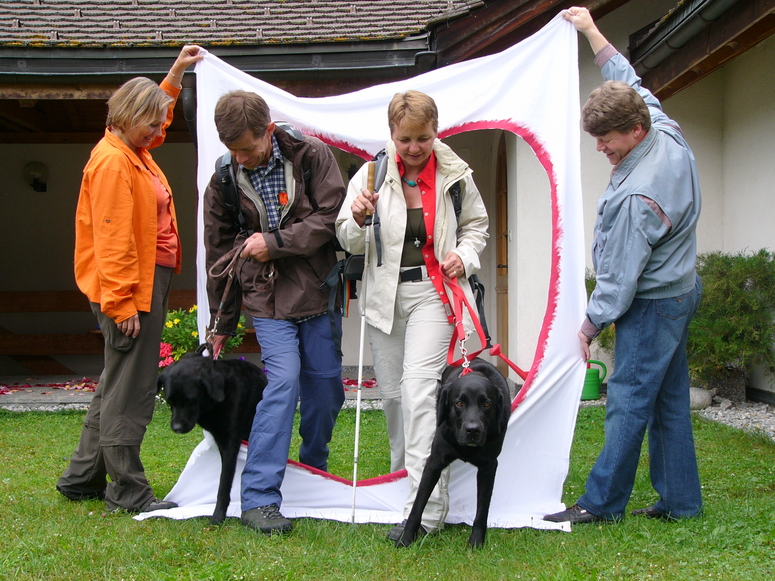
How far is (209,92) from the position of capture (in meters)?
4.25

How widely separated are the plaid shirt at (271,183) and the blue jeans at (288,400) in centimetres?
56

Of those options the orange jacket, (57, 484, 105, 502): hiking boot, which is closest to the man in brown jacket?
the orange jacket

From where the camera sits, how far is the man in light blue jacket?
329 cm

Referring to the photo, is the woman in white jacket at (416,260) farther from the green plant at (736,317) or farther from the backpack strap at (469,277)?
the green plant at (736,317)

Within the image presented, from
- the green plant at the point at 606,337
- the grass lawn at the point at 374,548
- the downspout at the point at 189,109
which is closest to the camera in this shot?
the grass lawn at the point at 374,548

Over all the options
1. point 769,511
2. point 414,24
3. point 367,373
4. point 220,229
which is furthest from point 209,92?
point 367,373

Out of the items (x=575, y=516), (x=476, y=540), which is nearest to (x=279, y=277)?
(x=476, y=540)

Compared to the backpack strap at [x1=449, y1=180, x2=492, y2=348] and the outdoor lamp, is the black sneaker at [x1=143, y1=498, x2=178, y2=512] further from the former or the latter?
the outdoor lamp

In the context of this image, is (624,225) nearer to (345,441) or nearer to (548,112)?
(548,112)

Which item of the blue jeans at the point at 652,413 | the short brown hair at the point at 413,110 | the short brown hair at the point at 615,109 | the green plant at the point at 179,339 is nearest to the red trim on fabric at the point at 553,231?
the blue jeans at the point at 652,413

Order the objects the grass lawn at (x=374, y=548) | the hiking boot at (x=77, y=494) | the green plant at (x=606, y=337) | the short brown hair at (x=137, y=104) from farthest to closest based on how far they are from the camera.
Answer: the green plant at (x=606, y=337)
the hiking boot at (x=77, y=494)
the short brown hair at (x=137, y=104)
the grass lawn at (x=374, y=548)

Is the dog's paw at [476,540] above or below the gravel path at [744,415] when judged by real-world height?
Answer: above

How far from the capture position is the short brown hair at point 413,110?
3.31 metres

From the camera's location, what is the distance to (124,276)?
362 cm
